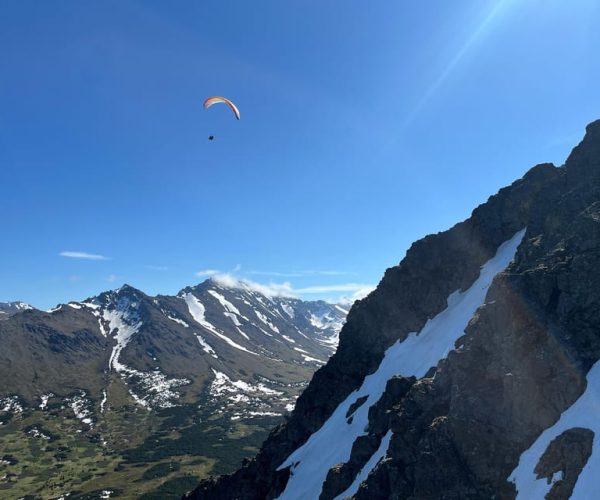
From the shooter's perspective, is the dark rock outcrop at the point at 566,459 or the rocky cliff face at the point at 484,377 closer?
the dark rock outcrop at the point at 566,459

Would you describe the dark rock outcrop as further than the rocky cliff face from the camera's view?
No

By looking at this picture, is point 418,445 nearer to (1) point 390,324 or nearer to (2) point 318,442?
(2) point 318,442

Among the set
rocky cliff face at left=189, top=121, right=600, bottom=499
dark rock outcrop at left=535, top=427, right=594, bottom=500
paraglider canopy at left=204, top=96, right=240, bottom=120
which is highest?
paraglider canopy at left=204, top=96, right=240, bottom=120

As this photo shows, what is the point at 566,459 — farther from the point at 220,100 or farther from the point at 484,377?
the point at 220,100

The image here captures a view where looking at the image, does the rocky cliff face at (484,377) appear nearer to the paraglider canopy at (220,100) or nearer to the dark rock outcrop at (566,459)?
the dark rock outcrop at (566,459)

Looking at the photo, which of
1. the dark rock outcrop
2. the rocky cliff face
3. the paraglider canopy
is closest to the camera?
the dark rock outcrop

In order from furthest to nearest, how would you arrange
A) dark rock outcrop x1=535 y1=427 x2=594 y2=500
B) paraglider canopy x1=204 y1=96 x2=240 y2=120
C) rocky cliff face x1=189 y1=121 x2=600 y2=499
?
paraglider canopy x1=204 y1=96 x2=240 y2=120 < rocky cliff face x1=189 y1=121 x2=600 y2=499 < dark rock outcrop x1=535 y1=427 x2=594 y2=500

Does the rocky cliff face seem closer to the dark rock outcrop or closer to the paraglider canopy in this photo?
the dark rock outcrop

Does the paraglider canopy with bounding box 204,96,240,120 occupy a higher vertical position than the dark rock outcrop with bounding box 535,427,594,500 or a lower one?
higher

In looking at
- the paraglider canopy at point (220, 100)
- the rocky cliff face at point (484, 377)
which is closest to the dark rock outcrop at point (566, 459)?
the rocky cliff face at point (484, 377)

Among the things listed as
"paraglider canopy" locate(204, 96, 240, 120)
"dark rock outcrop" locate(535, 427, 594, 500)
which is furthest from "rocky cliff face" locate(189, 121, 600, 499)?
"paraglider canopy" locate(204, 96, 240, 120)
